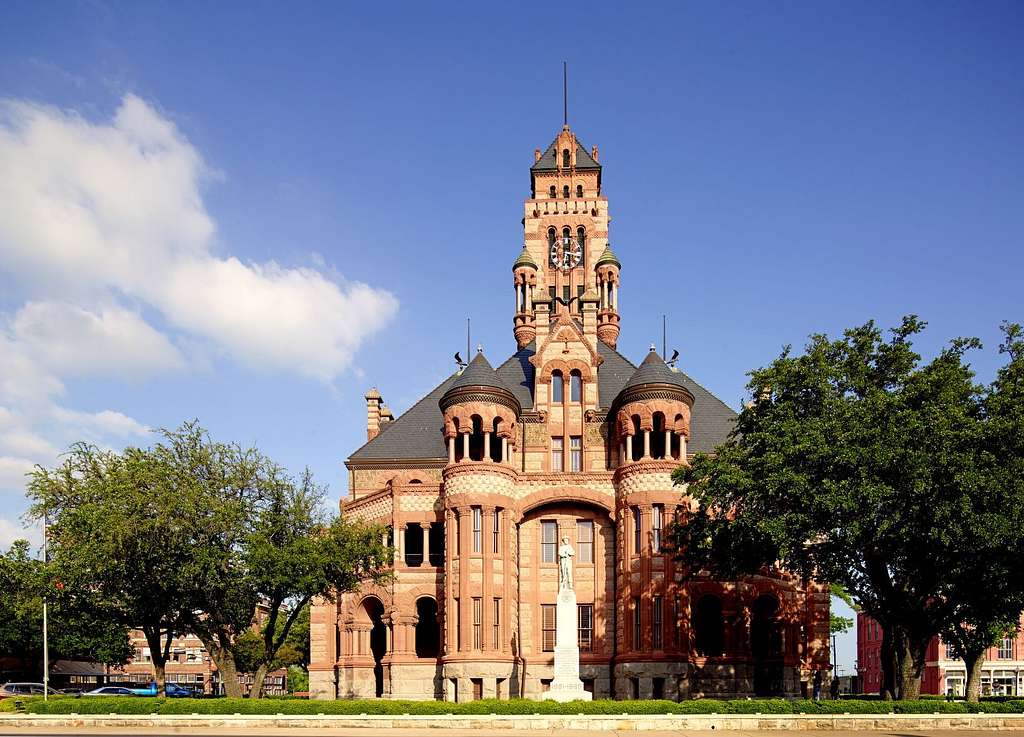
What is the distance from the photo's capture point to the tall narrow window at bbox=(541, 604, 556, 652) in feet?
184

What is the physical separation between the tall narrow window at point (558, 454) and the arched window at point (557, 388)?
2.52 meters

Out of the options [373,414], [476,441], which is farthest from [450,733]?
[373,414]

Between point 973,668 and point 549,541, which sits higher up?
point 549,541

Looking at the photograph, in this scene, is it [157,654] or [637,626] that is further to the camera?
[637,626]

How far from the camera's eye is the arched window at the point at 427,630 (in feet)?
191

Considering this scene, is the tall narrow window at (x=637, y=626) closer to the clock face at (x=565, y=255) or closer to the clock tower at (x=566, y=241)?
the clock tower at (x=566, y=241)

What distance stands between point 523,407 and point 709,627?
1740cm

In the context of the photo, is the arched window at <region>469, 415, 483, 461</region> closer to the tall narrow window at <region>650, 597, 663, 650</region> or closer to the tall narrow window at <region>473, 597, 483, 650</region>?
the tall narrow window at <region>473, 597, 483, 650</region>

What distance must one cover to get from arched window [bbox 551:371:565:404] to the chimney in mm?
14427

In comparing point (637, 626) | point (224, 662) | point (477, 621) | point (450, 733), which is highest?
point (477, 621)

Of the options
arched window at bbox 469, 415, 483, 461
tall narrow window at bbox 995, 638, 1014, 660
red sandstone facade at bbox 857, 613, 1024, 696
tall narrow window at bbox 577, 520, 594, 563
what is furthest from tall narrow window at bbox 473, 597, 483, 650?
tall narrow window at bbox 995, 638, 1014, 660

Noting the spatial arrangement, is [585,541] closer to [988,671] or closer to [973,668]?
[973,668]

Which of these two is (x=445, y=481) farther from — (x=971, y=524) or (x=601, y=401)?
(x=971, y=524)

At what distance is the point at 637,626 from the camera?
53.4 metres
